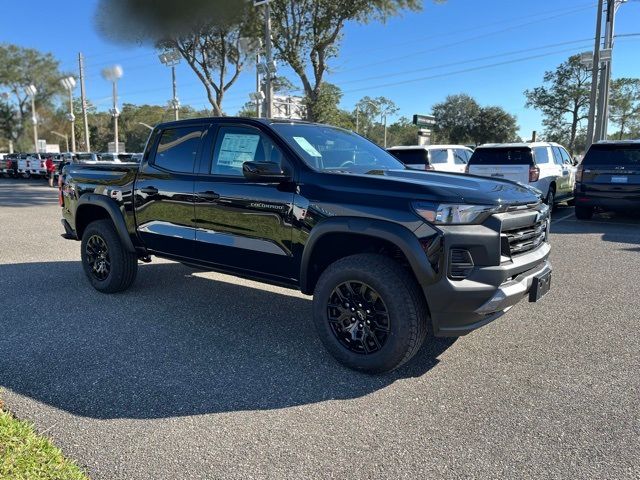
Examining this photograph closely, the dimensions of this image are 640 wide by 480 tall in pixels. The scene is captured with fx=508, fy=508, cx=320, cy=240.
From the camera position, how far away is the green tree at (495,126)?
56.5 m

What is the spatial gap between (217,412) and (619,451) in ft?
7.53

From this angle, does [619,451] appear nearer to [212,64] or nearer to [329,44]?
[329,44]

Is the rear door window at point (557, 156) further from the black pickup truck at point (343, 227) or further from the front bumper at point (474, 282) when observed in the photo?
the front bumper at point (474, 282)

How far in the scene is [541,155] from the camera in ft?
39.5

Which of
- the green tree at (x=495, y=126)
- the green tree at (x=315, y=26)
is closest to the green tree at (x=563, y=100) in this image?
the green tree at (x=495, y=126)

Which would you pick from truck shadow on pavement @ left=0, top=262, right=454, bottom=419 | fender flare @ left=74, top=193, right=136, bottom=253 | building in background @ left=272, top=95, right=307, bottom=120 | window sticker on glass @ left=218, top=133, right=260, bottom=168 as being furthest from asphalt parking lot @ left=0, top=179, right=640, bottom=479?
building in background @ left=272, top=95, right=307, bottom=120

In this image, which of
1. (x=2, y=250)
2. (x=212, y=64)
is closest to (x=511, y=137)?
(x=212, y=64)

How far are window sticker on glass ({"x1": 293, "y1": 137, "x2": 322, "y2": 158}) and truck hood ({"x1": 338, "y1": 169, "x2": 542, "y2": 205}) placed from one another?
0.52 m

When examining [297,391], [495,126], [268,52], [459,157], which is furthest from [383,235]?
[495,126]

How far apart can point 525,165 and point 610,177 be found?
1.69 meters

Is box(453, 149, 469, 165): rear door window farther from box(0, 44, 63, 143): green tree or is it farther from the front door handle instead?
box(0, 44, 63, 143): green tree

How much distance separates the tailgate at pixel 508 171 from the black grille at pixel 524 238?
7.61m

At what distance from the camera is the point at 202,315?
5020mm

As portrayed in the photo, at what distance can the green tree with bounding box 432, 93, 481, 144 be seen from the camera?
5903 centimetres
